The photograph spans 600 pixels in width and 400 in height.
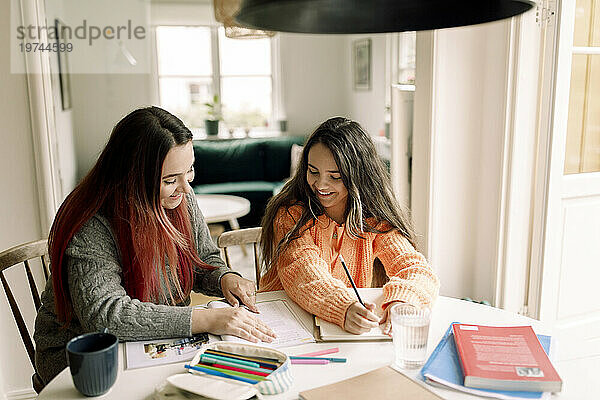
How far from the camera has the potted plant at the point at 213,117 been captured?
5.01 metres

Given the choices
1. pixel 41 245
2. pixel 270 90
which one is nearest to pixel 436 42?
pixel 41 245

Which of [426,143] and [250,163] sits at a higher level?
[426,143]

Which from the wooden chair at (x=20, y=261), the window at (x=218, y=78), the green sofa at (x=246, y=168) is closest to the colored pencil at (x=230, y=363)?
the wooden chair at (x=20, y=261)

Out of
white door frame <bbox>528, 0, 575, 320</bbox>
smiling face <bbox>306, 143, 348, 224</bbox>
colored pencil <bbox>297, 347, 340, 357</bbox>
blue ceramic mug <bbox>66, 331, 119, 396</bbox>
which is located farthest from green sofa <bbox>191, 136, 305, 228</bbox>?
blue ceramic mug <bbox>66, 331, 119, 396</bbox>

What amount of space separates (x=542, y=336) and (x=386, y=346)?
0.32m

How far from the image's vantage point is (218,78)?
5.21 meters

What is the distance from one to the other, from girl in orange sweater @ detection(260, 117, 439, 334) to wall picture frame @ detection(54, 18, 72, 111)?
1.18m

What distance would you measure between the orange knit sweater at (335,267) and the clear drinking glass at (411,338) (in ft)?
0.57

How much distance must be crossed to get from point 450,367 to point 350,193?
0.60 meters

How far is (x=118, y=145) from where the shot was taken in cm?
127

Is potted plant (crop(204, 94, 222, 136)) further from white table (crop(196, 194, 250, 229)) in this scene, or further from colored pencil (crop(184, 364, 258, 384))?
colored pencil (crop(184, 364, 258, 384))

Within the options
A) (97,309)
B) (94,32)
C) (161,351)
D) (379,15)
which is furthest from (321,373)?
(94,32)

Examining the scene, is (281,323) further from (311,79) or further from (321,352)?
(311,79)

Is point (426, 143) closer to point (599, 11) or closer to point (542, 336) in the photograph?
point (599, 11)
